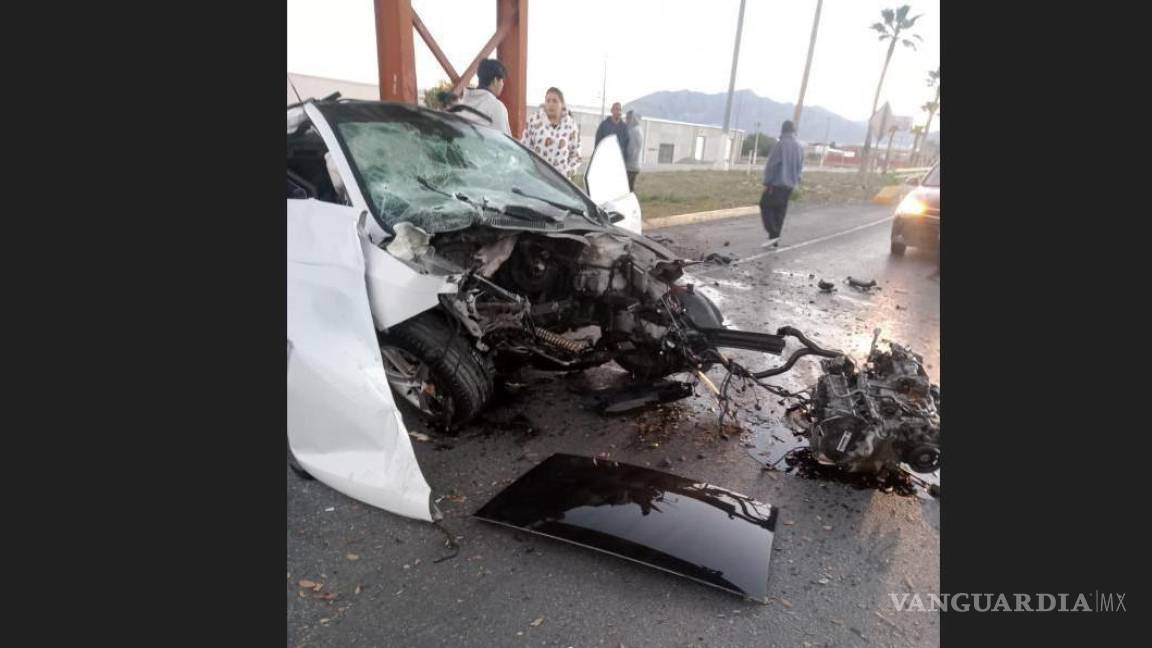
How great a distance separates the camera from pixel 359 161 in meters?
3.52

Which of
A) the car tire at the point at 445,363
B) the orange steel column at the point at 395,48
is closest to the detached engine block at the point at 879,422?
the car tire at the point at 445,363

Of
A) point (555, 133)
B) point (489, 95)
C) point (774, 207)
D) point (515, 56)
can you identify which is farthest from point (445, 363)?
point (774, 207)

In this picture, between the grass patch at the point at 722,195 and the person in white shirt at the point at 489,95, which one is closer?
the person in white shirt at the point at 489,95

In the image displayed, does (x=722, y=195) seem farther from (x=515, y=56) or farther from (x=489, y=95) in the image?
(x=489, y=95)

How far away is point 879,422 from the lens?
2.83 m

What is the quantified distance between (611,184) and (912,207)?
5998 mm

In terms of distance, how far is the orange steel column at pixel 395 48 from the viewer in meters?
6.10

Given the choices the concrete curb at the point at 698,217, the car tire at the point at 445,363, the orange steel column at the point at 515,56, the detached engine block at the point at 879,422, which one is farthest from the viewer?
the concrete curb at the point at 698,217

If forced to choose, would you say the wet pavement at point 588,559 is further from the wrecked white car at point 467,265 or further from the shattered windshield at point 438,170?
the shattered windshield at point 438,170

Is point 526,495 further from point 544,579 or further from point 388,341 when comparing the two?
point 388,341

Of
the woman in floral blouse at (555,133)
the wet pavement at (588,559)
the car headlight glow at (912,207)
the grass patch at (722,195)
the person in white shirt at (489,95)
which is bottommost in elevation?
the wet pavement at (588,559)

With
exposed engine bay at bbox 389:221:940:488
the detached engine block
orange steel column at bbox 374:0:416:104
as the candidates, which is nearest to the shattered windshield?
exposed engine bay at bbox 389:221:940:488

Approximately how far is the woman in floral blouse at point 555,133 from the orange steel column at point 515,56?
1238 millimetres

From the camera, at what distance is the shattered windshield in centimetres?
330
